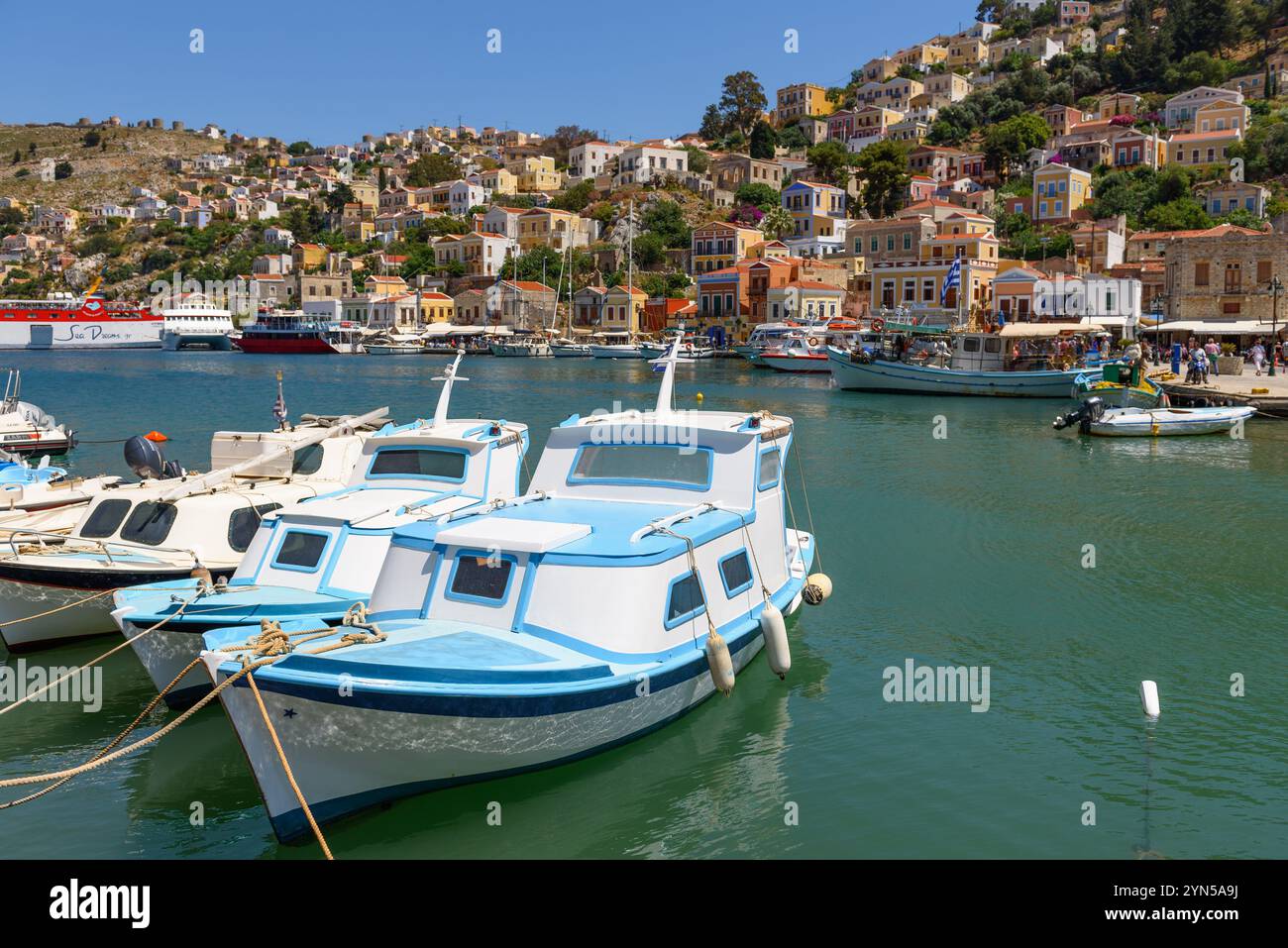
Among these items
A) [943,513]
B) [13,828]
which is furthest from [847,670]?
[943,513]

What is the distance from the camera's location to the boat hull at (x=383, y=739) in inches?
306

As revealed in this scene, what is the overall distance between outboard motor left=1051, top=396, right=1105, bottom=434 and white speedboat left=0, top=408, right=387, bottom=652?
92.4 ft

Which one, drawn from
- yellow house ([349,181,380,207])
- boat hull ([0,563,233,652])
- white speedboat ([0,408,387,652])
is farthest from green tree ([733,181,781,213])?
boat hull ([0,563,233,652])

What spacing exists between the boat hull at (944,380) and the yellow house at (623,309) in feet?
183

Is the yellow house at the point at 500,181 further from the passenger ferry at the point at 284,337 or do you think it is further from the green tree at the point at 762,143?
the passenger ferry at the point at 284,337

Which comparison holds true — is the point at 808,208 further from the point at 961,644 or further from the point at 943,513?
the point at 961,644

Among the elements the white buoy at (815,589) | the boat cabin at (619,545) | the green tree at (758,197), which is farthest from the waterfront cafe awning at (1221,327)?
the green tree at (758,197)

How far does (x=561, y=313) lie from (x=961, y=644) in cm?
11214

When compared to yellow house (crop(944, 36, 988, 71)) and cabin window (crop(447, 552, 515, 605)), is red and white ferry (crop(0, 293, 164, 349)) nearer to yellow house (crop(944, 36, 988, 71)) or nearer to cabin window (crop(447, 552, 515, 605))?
cabin window (crop(447, 552, 515, 605))

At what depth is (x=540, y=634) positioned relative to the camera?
30.2 feet

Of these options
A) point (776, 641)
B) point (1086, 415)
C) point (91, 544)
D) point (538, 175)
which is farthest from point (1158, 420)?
point (538, 175)

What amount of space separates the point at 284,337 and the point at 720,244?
168 feet

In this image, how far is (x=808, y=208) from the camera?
4500 inches
